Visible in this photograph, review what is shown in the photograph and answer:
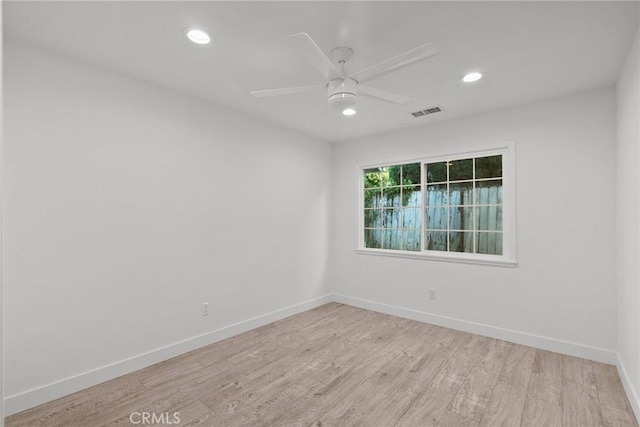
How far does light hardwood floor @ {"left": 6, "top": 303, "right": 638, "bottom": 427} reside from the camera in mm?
2092

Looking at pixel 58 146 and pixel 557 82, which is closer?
pixel 58 146

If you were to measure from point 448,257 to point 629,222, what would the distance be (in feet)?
5.50

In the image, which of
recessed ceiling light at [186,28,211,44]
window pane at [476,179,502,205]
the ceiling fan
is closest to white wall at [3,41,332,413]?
recessed ceiling light at [186,28,211,44]

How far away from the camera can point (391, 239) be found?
4.44m

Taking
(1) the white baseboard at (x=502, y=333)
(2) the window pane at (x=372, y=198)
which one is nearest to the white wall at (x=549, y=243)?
(1) the white baseboard at (x=502, y=333)

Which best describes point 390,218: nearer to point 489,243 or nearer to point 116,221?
point 489,243

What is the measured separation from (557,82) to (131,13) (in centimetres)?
333

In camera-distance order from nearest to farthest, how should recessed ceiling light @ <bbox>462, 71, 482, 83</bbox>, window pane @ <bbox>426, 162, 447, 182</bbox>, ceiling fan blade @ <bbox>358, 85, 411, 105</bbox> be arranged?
1. ceiling fan blade @ <bbox>358, 85, 411, 105</bbox>
2. recessed ceiling light @ <bbox>462, 71, 482, 83</bbox>
3. window pane @ <bbox>426, 162, 447, 182</bbox>

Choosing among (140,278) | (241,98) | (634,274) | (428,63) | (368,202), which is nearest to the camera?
(634,274)

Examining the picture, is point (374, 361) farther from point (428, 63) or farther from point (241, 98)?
point (241, 98)

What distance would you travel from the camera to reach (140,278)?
9.02ft

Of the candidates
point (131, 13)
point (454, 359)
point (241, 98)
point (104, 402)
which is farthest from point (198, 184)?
point (454, 359)

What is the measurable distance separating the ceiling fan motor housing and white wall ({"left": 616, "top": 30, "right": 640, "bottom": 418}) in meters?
1.83

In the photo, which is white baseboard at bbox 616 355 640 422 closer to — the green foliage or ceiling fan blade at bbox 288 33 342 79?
the green foliage
